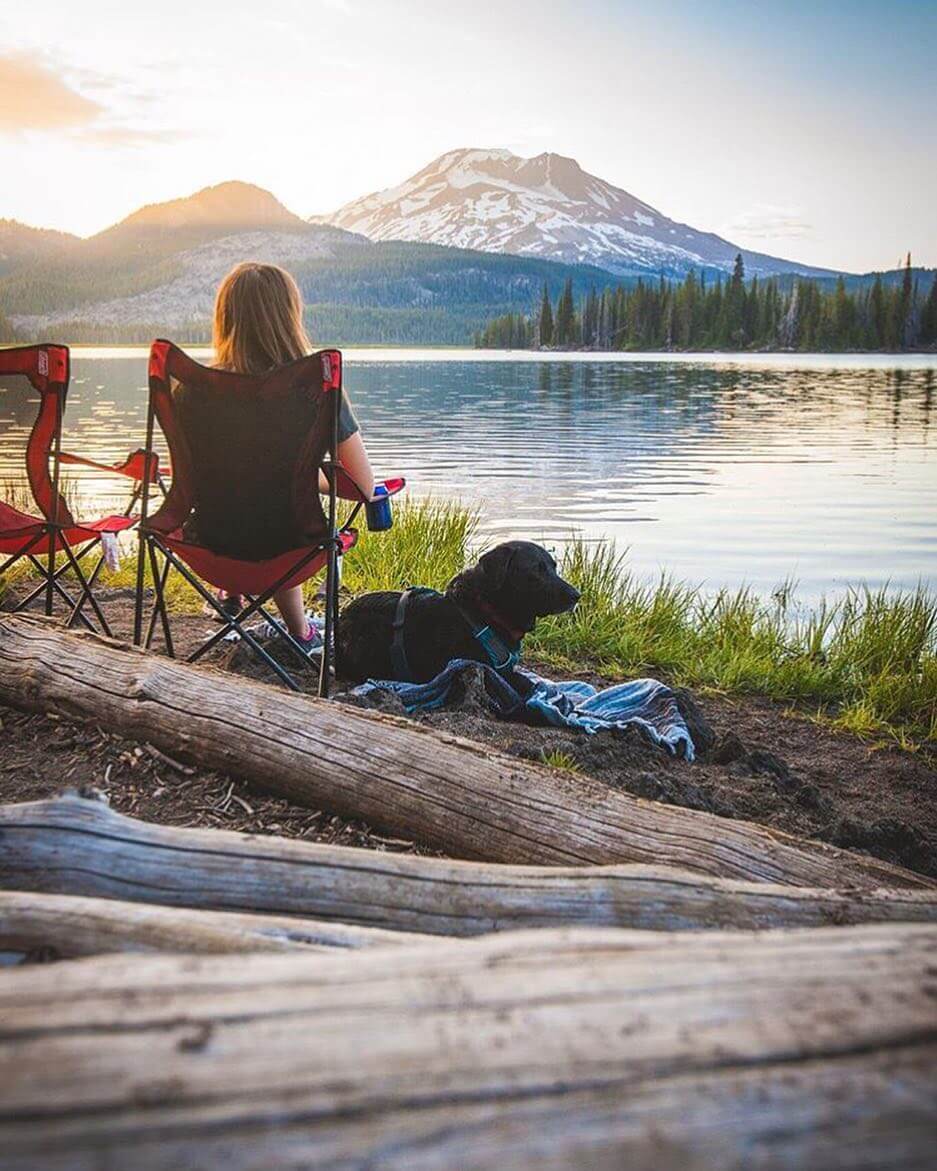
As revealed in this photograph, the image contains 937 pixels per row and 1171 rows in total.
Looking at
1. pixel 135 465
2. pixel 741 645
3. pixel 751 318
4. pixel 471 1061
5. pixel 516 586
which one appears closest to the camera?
pixel 471 1061

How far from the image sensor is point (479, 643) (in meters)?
4.13

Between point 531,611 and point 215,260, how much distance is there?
694 ft

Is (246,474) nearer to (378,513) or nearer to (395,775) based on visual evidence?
(378,513)

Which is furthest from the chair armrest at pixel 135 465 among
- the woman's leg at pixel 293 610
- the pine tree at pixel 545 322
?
the pine tree at pixel 545 322

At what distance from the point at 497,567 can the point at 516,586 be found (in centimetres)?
11

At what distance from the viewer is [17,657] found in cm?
338

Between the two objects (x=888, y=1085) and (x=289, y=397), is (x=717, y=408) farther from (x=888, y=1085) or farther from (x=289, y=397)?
(x=888, y=1085)

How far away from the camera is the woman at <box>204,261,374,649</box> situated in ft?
13.4

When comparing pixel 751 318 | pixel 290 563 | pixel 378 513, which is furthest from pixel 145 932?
pixel 751 318

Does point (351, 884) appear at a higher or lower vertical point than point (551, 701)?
higher

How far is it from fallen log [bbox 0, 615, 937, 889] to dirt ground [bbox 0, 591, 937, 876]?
64 mm

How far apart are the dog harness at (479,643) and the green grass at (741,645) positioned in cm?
93

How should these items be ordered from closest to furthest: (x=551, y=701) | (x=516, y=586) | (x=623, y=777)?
(x=623, y=777) < (x=551, y=701) < (x=516, y=586)

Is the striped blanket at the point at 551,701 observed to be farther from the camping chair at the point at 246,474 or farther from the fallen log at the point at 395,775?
the fallen log at the point at 395,775
